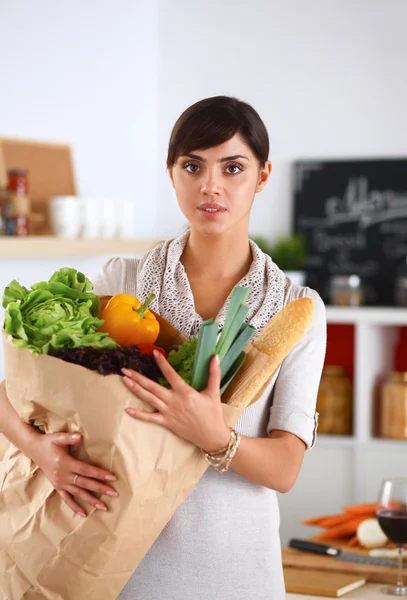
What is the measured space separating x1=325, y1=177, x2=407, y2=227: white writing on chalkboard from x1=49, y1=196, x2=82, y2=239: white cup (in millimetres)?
1256

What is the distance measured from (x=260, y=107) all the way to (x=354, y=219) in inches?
26.1

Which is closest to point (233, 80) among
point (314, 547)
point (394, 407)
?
point (394, 407)

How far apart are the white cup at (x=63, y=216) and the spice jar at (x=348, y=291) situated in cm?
117

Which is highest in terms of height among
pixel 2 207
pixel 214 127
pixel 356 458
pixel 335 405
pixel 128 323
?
pixel 214 127

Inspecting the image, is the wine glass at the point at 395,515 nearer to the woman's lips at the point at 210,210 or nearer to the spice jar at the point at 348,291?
the woman's lips at the point at 210,210

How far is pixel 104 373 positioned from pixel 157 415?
9 cm

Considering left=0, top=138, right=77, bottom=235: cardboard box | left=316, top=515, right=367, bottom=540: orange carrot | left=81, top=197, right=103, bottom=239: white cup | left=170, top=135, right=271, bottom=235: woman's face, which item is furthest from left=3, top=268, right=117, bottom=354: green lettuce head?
left=81, top=197, right=103, bottom=239: white cup

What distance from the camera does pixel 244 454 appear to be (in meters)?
1.26

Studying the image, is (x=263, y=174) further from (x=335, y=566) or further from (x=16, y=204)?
(x=16, y=204)

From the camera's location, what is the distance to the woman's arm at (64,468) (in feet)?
3.79

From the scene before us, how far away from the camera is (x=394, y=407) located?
11.6 feet

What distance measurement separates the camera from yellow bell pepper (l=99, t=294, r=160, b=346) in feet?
4.00

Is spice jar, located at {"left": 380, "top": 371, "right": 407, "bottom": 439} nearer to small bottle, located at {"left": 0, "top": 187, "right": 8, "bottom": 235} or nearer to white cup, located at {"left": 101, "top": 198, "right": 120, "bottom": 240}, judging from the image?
white cup, located at {"left": 101, "top": 198, "right": 120, "bottom": 240}

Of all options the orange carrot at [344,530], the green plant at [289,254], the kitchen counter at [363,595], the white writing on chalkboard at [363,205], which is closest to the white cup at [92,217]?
the green plant at [289,254]
